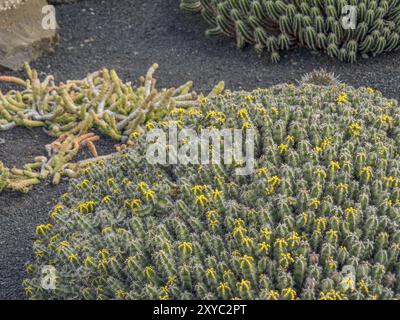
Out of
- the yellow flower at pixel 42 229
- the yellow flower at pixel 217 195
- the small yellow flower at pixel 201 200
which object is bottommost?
the yellow flower at pixel 42 229

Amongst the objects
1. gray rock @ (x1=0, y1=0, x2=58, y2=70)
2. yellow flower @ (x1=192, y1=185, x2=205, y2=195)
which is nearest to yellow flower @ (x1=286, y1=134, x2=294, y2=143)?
yellow flower @ (x1=192, y1=185, x2=205, y2=195)

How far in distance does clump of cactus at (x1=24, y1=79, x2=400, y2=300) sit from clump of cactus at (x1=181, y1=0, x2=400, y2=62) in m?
2.41

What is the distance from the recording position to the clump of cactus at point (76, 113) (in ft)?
15.7

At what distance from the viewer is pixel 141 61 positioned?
20.6 feet

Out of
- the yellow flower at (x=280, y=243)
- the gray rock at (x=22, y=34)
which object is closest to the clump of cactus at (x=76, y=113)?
the gray rock at (x=22, y=34)

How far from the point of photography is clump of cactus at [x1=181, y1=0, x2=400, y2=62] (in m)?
5.55

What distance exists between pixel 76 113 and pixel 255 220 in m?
2.88

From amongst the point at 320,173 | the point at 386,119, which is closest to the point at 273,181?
the point at 320,173

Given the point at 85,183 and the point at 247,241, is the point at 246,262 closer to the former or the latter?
the point at 247,241

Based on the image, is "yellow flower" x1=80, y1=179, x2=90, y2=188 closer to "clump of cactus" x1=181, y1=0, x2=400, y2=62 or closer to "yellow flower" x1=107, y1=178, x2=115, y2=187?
"yellow flower" x1=107, y1=178, x2=115, y2=187

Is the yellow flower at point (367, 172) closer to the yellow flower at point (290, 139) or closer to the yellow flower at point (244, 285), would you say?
the yellow flower at point (290, 139)

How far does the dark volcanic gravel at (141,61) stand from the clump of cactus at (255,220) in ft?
4.67

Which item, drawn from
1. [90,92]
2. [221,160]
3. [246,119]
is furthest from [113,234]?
[90,92]
